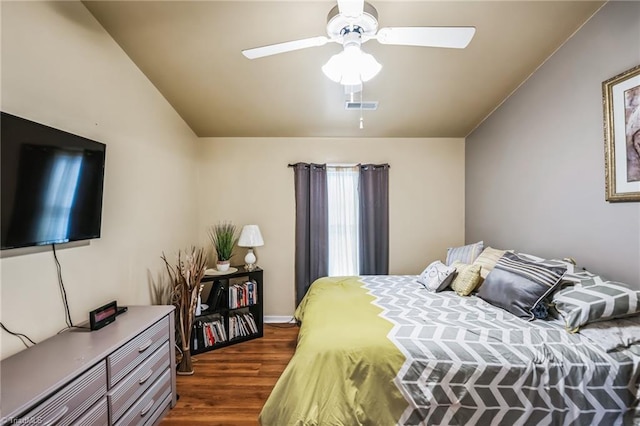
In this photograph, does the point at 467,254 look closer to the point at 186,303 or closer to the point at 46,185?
the point at 186,303

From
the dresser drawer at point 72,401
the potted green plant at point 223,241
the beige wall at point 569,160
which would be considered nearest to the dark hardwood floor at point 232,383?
the dresser drawer at point 72,401

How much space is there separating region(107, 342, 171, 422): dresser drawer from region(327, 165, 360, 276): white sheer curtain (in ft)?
7.16

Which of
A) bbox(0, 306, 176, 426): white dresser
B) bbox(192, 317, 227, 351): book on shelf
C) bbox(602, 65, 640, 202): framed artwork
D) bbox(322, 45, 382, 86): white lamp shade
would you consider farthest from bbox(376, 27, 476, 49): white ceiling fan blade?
bbox(192, 317, 227, 351): book on shelf

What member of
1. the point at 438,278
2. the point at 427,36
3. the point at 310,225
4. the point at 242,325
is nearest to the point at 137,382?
the point at 242,325

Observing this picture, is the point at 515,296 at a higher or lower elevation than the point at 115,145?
lower

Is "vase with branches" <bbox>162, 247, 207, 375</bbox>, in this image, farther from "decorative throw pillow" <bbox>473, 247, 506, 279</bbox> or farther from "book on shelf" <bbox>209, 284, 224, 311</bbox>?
"decorative throw pillow" <bbox>473, 247, 506, 279</bbox>

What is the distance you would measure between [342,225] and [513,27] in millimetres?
2528

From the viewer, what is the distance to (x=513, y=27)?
2.01 metres

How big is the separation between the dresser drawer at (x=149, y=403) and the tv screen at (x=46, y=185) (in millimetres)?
1037

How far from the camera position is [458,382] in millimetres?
1483

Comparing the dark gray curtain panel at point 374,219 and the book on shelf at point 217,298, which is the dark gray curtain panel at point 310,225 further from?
the book on shelf at point 217,298

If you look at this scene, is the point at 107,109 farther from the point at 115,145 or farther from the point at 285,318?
the point at 285,318

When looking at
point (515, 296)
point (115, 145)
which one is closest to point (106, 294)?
point (115, 145)

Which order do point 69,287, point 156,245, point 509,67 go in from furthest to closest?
point 156,245 < point 509,67 < point 69,287
